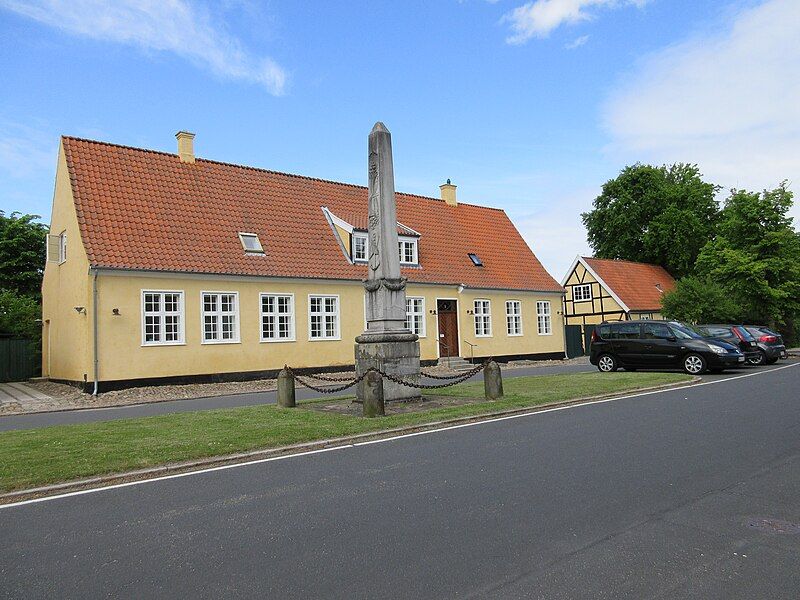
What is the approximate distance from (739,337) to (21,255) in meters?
37.8

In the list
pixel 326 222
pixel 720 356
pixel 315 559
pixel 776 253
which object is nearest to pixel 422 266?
pixel 326 222

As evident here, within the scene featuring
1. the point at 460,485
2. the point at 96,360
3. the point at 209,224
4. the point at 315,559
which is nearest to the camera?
the point at 315,559

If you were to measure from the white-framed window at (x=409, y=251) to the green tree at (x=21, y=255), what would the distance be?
22.3m

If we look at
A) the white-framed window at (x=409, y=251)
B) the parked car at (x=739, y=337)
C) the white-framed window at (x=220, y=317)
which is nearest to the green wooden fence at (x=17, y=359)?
the white-framed window at (x=220, y=317)

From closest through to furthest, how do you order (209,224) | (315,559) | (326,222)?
(315,559), (209,224), (326,222)

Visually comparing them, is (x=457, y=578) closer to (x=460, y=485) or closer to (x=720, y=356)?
(x=460, y=485)

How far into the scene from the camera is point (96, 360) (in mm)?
19734

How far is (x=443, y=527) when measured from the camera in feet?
17.3

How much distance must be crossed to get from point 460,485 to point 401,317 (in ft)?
26.0

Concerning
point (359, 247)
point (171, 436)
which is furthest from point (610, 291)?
point (171, 436)

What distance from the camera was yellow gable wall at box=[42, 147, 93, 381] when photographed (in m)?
20.4

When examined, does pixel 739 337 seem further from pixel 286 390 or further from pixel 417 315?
pixel 286 390

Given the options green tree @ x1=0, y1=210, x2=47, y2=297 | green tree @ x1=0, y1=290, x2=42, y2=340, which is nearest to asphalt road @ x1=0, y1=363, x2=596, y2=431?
green tree @ x1=0, y1=290, x2=42, y2=340

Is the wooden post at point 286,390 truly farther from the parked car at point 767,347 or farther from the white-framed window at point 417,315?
the parked car at point 767,347
